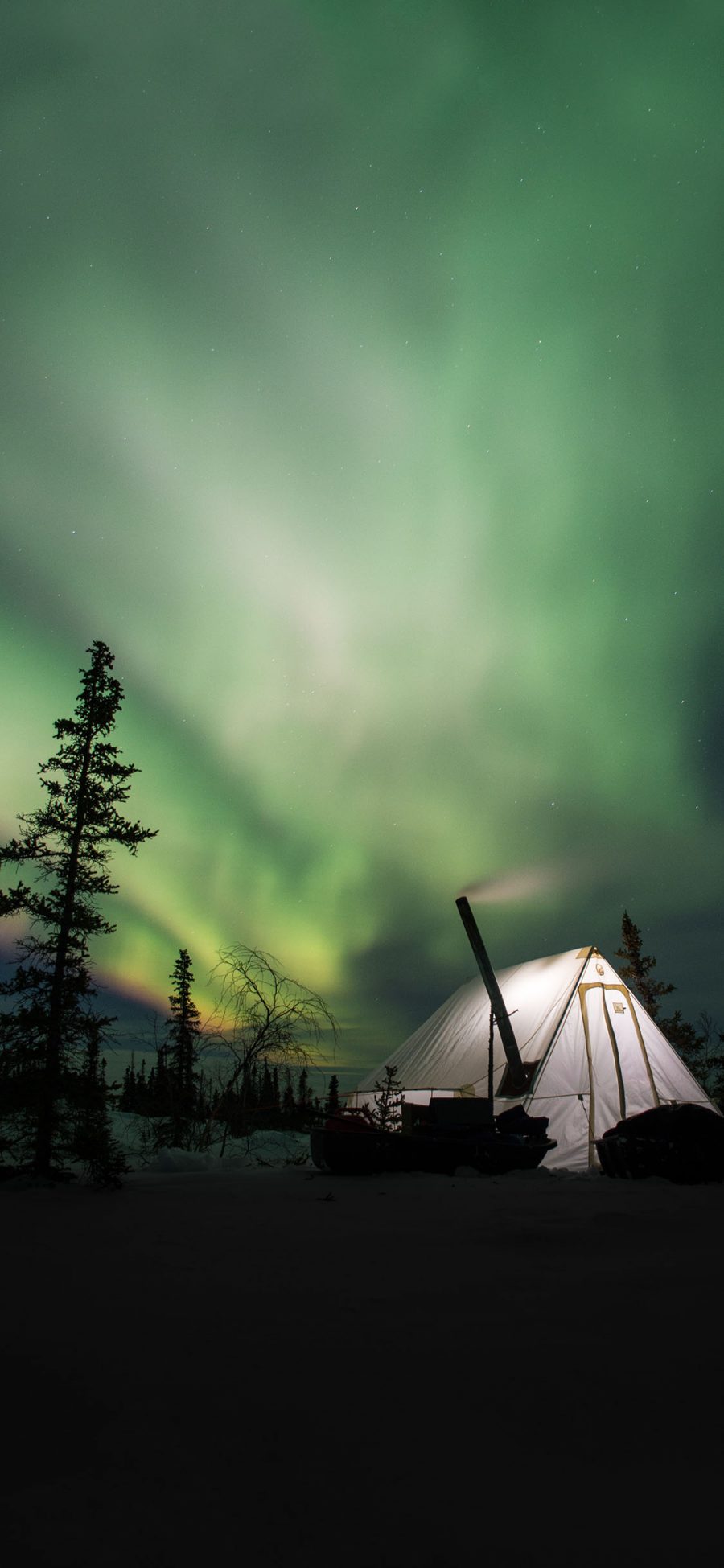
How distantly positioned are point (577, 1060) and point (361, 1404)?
49.0 feet

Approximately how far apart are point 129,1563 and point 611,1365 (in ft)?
6.27

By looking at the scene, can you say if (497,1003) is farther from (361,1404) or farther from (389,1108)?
(361,1404)

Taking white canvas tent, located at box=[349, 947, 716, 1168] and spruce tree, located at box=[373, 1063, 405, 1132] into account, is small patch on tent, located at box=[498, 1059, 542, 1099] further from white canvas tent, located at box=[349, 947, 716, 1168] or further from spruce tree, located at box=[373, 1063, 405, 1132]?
spruce tree, located at box=[373, 1063, 405, 1132]

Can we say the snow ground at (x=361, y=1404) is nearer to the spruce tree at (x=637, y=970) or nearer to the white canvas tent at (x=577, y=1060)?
the white canvas tent at (x=577, y=1060)

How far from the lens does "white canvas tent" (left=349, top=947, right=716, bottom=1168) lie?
15609 mm

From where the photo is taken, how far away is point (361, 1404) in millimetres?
2598

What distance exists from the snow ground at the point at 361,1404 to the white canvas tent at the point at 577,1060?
10924 mm

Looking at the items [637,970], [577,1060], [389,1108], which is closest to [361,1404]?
[389,1108]

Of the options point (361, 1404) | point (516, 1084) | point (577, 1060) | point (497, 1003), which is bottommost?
point (361, 1404)

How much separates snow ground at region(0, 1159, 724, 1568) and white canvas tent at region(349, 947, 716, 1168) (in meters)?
10.9

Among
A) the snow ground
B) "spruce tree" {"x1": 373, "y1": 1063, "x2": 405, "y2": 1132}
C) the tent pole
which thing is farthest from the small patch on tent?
the snow ground

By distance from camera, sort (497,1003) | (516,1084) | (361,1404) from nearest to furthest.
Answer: (361,1404), (516,1084), (497,1003)

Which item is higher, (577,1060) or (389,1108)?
(577,1060)

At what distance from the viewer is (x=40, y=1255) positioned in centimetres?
500
